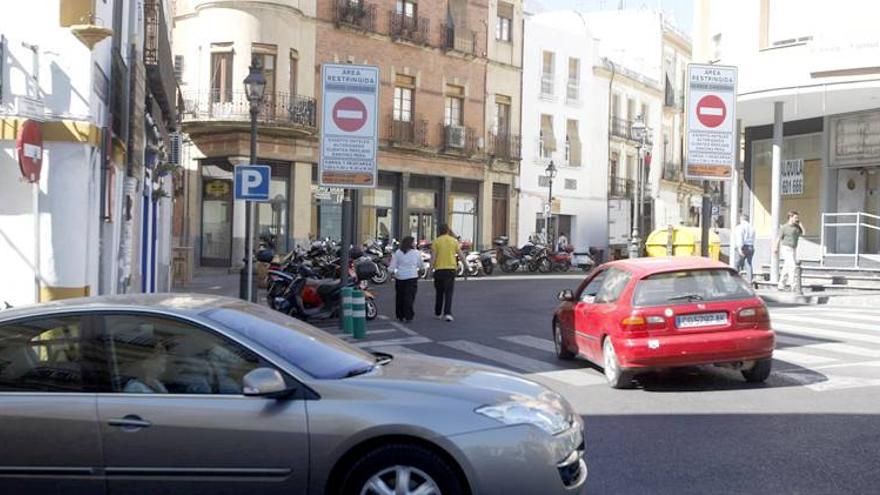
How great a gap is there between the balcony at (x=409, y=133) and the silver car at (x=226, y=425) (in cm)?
3090

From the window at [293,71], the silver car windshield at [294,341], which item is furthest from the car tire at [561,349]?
the window at [293,71]

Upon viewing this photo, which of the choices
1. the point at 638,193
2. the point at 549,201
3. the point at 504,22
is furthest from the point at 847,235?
the point at 638,193

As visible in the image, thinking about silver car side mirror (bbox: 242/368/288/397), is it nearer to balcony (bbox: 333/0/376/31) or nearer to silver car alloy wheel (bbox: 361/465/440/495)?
silver car alloy wheel (bbox: 361/465/440/495)

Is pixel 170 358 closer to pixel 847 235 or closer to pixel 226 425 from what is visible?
pixel 226 425

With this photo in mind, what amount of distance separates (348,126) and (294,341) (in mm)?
8803

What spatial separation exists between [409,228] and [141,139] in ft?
71.3

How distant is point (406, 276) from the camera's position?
16.8 m

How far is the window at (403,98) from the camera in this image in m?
36.3

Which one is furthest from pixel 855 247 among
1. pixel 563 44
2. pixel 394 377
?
pixel 563 44

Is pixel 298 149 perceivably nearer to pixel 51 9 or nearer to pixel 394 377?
pixel 51 9

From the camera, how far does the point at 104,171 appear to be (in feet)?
38.2

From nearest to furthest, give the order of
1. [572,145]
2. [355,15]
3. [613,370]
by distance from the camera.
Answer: [613,370]
[355,15]
[572,145]

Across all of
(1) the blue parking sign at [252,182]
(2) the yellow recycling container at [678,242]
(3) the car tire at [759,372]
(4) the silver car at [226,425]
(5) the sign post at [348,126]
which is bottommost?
(3) the car tire at [759,372]

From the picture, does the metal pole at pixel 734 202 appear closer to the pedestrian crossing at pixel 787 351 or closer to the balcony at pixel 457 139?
the pedestrian crossing at pixel 787 351
